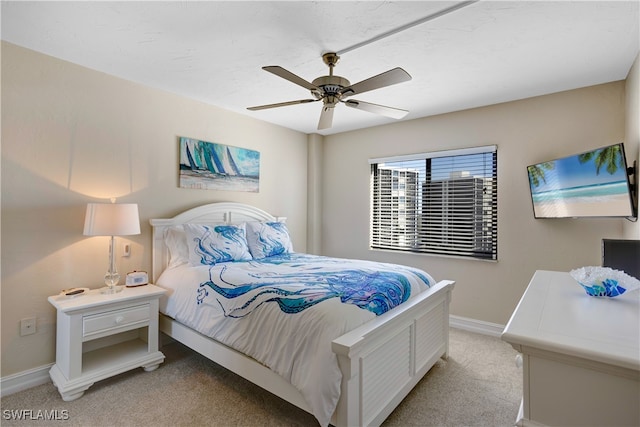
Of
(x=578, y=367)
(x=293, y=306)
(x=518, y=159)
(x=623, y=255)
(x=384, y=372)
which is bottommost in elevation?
(x=384, y=372)

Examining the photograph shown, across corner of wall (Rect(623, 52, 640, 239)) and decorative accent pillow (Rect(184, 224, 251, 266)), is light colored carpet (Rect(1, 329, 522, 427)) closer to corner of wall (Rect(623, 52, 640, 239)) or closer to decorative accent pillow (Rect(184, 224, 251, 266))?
decorative accent pillow (Rect(184, 224, 251, 266))

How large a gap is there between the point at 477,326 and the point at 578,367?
3.00m

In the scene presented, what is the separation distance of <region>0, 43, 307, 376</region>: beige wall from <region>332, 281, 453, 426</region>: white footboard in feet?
7.80

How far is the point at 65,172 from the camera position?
2549 millimetres

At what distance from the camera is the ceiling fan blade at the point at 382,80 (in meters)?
1.88

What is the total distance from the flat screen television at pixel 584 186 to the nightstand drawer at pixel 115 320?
145 inches

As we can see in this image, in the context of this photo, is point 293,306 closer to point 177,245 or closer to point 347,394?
point 347,394

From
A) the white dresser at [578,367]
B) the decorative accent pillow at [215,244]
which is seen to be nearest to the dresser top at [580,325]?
the white dresser at [578,367]

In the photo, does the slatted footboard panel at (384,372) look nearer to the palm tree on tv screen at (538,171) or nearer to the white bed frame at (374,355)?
the white bed frame at (374,355)

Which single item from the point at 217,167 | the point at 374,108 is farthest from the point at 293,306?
the point at 217,167

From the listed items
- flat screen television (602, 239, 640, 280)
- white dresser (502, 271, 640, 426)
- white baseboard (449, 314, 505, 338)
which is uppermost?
flat screen television (602, 239, 640, 280)

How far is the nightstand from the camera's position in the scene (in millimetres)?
2189

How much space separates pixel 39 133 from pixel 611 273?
12.0 feet

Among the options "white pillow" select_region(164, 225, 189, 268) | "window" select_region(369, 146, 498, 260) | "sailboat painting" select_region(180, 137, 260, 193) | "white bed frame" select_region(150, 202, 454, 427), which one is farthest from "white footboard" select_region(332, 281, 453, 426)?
"sailboat painting" select_region(180, 137, 260, 193)
